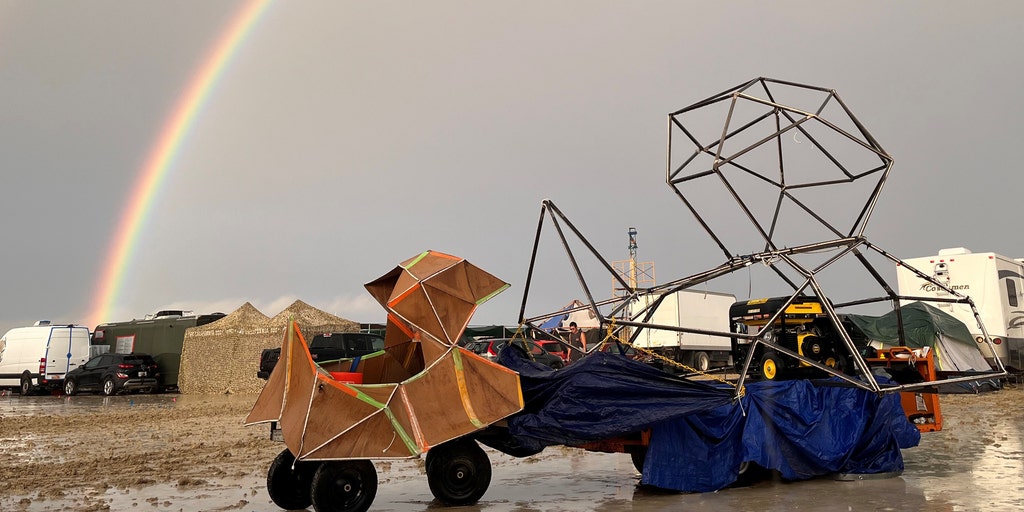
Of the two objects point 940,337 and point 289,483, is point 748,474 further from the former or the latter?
point 940,337

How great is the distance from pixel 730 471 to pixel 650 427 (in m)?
1.20

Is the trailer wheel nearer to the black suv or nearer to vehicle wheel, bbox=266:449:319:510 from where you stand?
the black suv

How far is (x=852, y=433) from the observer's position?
8859 millimetres

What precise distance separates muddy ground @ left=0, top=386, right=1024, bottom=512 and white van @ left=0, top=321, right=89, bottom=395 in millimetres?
17571

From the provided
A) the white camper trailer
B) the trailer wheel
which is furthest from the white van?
the white camper trailer

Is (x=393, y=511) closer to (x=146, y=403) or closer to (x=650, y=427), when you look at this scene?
(x=650, y=427)

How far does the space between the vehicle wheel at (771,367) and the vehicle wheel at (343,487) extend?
6.03 m

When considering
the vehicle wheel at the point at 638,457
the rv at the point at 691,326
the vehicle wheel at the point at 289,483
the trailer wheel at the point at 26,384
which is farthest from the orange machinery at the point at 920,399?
the trailer wheel at the point at 26,384

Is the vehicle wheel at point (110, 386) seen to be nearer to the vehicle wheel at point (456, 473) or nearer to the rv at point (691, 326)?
the rv at point (691, 326)

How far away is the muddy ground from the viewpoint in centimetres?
748

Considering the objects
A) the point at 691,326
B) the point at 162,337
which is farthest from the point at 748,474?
the point at 162,337

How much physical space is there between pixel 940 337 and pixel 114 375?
92.0ft

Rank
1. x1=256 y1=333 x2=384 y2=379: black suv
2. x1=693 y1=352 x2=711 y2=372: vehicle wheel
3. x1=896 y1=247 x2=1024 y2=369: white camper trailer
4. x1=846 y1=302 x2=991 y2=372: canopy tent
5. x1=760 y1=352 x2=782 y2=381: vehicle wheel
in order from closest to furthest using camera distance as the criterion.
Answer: x1=760 y1=352 x2=782 y2=381: vehicle wheel
x1=846 y1=302 x2=991 y2=372: canopy tent
x1=896 y1=247 x2=1024 y2=369: white camper trailer
x1=256 y1=333 x2=384 y2=379: black suv
x1=693 y1=352 x2=711 y2=372: vehicle wheel

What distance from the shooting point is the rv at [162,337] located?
3175 centimetres
